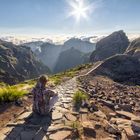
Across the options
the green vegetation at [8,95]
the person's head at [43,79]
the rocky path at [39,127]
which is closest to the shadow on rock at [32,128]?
the rocky path at [39,127]

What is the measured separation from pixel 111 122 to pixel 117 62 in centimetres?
4246

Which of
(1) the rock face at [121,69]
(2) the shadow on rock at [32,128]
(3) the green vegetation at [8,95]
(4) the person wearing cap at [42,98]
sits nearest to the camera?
(2) the shadow on rock at [32,128]

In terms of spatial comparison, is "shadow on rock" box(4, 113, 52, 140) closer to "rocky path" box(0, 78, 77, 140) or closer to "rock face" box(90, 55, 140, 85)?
"rocky path" box(0, 78, 77, 140)

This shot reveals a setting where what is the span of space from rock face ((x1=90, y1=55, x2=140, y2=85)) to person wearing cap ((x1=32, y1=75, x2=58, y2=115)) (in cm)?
3102

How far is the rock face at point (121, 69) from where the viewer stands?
149 feet

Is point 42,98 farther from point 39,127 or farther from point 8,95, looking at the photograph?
point 8,95

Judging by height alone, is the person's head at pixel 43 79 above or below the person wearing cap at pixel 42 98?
above

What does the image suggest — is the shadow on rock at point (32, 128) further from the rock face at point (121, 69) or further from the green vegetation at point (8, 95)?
the rock face at point (121, 69)

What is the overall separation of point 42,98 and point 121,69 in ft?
128

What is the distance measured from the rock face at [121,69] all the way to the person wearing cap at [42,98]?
31.0 meters

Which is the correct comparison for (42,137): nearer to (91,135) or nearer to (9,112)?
(91,135)

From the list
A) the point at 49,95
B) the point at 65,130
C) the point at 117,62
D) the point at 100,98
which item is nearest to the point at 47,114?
the point at 49,95

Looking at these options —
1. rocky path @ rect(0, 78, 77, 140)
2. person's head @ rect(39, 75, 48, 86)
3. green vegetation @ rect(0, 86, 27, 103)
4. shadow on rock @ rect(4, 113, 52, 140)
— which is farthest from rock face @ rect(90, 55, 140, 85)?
shadow on rock @ rect(4, 113, 52, 140)

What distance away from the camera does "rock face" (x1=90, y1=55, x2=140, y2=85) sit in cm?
4553
